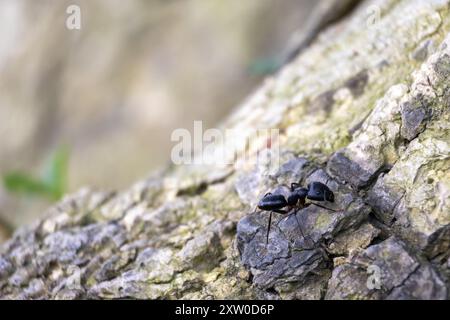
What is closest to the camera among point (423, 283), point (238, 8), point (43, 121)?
point (423, 283)

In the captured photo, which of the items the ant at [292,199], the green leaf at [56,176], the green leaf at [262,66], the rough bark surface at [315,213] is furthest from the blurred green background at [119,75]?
the ant at [292,199]

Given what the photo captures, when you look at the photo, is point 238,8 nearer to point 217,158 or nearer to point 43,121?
point 43,121

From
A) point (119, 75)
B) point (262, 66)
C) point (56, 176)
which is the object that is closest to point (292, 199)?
point (56, 176)

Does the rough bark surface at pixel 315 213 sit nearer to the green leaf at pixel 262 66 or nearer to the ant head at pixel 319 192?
the ant head at pixel 319 192

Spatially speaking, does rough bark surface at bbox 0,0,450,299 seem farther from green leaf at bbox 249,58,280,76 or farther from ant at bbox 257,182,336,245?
green leaf at bbox 249,58,280,76
